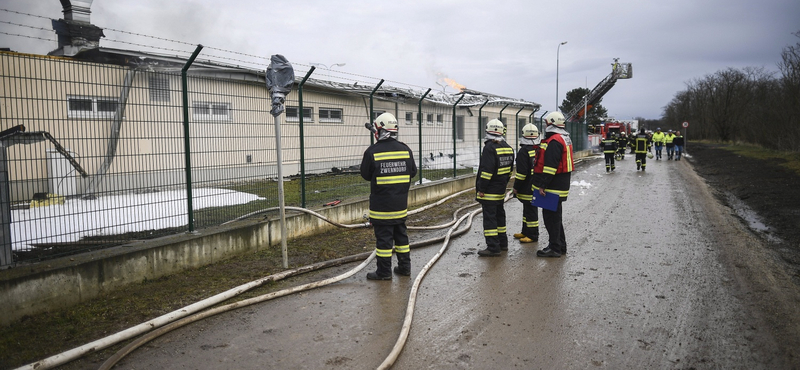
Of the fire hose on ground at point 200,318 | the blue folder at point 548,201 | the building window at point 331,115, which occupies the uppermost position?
the building window at point 331,115

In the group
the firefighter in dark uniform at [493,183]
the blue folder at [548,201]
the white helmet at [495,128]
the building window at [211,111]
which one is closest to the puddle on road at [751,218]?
the blue folder at [548,201]

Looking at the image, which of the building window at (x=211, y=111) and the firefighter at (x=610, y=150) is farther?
the firefighter at (x=610, y=150)

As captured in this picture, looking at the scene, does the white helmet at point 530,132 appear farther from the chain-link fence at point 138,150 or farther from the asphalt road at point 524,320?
the chain-link fence at point 138,150

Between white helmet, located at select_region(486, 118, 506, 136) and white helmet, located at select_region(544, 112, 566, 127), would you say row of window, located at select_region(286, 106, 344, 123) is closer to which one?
white helmet, located at select_region(486, 118, 506, 136)

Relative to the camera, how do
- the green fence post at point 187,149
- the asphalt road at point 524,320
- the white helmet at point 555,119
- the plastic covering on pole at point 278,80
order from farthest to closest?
the white helmet at point 555,119
the green fence post at point 187,149
the plastic covering on pole at point 278,80
the asphalt road at point 524,320

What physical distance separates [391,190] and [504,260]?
1918 mm

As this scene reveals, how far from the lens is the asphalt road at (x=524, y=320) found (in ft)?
12.1

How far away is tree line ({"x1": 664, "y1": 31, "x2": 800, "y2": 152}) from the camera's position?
28891 mm

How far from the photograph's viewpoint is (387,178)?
18.5 feet

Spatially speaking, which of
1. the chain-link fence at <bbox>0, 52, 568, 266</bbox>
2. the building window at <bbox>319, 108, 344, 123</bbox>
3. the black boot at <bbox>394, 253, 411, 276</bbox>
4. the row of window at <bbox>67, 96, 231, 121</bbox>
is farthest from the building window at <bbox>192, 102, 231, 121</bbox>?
→ the black boot at <bbox>394, 253, 411, 276</bbox>

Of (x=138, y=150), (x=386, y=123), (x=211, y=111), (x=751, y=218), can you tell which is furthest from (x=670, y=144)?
(x=138, y=150)

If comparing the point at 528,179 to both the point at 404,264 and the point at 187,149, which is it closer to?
the point at 404,264

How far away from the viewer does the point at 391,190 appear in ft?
18.6

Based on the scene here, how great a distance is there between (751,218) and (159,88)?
10.5 m
